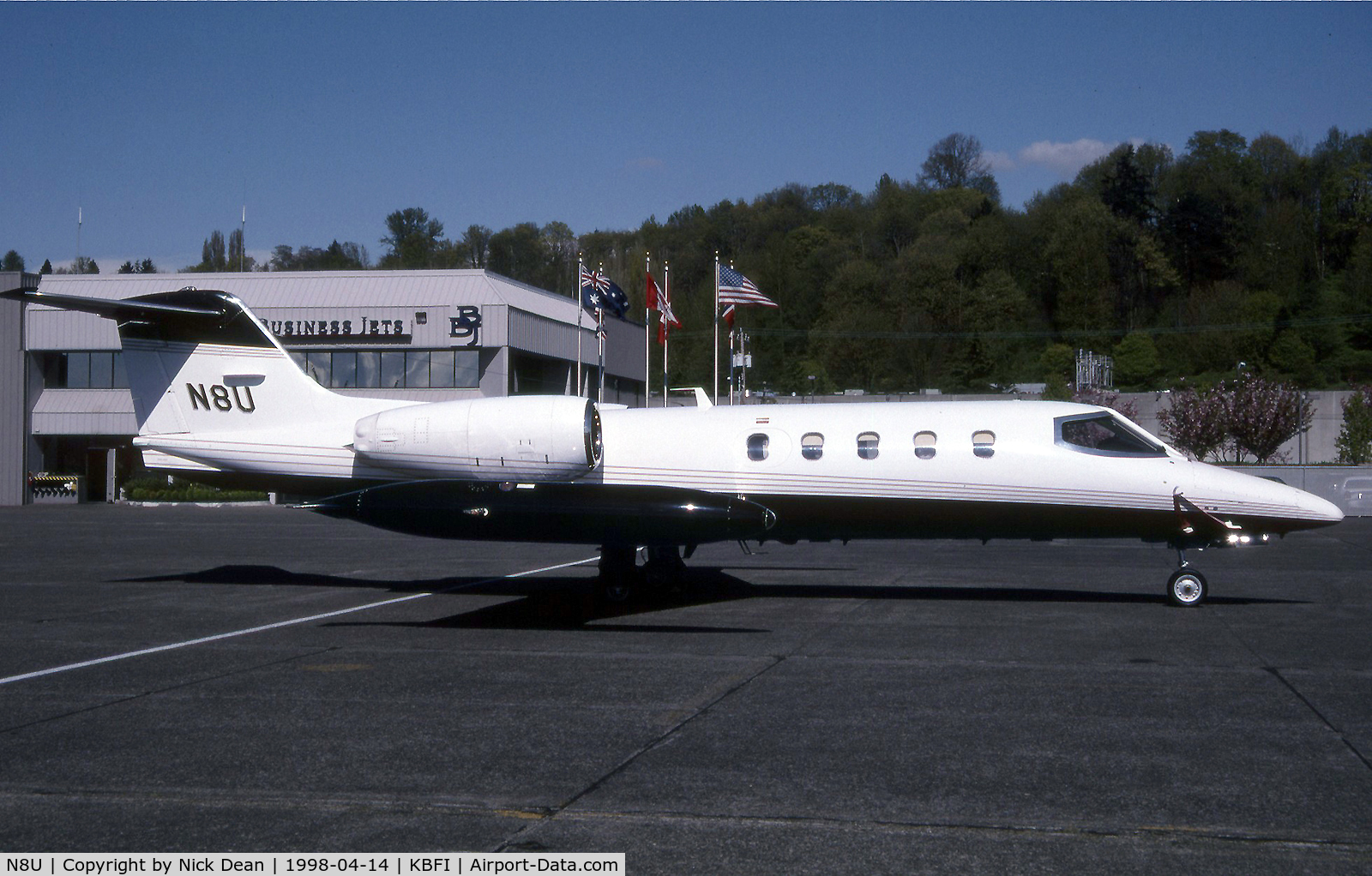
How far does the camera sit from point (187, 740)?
27.2ft

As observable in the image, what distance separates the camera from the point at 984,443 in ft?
52.1

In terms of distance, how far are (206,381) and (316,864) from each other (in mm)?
13128

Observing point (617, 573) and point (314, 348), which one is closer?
point (617, 573)

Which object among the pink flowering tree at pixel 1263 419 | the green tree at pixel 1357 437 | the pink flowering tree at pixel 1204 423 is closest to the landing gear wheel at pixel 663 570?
the pink flowering tree at pixel 1204 423

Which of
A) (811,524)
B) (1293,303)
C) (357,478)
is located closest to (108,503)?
(357,478)

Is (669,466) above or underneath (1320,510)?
above

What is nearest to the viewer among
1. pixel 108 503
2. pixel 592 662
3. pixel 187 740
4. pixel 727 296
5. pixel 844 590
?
pixel 187 740

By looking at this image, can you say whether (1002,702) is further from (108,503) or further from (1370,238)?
(1370,238)

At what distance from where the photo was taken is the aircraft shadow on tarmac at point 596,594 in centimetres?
1462

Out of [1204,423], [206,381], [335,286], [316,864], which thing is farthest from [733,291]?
Answer: [1204,423]

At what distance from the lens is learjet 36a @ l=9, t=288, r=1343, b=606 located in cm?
1488

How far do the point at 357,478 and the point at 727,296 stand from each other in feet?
68.2

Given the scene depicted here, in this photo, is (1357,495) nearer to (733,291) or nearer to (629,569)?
(733,291)

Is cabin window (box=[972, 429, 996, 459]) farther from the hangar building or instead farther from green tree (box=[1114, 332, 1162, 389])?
green tree (box=[1114, 332, 1162, 389])
